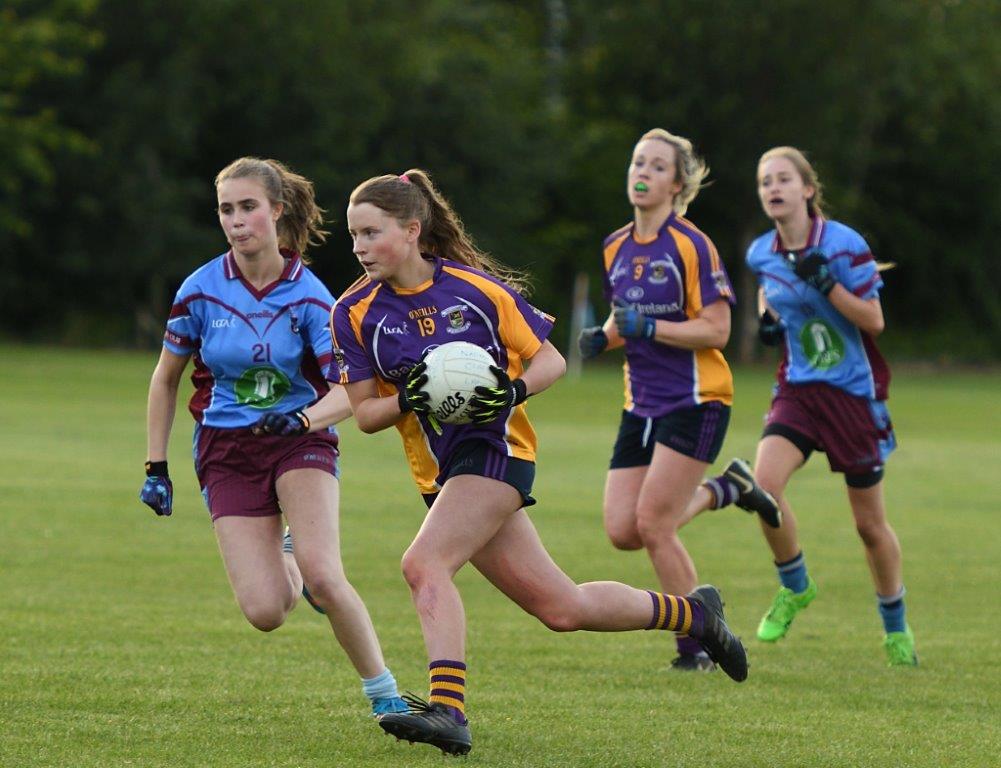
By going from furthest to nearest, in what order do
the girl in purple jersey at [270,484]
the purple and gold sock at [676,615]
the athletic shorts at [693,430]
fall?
the athletic shorts at [693,430] < the purple and gold sock at [676,615] < the girl in purple jersey at [270,484]

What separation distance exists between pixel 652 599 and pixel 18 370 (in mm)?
25601

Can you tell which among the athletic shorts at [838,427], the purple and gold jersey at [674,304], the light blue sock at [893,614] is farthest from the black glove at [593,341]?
the light blue sock at [893,614]

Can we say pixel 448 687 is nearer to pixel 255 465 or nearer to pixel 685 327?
pixel 255 465

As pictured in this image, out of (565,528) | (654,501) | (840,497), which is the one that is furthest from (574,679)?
(840,497)

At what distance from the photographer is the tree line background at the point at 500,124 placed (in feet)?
129

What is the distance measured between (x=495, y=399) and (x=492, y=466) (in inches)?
12.4

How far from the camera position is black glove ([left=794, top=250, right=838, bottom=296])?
7.66 m

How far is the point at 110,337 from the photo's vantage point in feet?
132

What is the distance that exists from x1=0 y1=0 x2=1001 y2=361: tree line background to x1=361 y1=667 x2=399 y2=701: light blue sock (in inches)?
1330

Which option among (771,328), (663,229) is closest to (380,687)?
(663,229)

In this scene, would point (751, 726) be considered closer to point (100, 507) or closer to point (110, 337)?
point (100, 507)

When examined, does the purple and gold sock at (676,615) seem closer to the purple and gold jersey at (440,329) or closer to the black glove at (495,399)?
the purple and gold jersey at (440,329)

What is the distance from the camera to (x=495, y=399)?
17.5ft

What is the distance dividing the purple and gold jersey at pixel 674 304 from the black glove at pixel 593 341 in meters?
0.13
